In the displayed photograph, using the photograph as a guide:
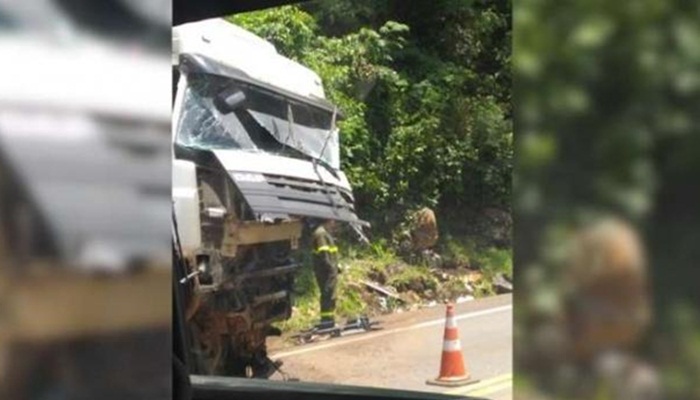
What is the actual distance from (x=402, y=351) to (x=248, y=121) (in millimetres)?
2287

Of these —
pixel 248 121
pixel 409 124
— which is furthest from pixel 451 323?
pixel 248 121

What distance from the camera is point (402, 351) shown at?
7910mm

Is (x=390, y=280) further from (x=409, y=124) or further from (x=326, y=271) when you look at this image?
(x=409, y=124)

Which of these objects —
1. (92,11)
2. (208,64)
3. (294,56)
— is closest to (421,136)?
(294,56)

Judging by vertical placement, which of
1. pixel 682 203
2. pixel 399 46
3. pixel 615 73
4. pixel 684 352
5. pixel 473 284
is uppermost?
pixel 399 46

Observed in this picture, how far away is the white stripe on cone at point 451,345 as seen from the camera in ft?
24.7

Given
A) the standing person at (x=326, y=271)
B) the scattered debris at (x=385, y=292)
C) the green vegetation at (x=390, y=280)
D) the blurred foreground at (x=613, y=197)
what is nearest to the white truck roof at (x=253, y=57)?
the standing person at (x=326, y=271)

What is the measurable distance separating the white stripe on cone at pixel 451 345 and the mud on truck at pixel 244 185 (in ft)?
3.86

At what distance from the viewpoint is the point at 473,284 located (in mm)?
8266

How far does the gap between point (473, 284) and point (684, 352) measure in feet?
23.9

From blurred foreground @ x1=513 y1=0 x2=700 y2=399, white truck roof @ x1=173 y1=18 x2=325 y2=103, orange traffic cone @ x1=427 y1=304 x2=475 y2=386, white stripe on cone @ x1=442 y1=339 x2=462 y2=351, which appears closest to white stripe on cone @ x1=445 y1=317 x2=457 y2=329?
orange traffic cone @ x1=427 y1=304 x2=475 y2=386

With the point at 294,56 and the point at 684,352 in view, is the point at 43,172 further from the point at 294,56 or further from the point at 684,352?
the point at 294,56

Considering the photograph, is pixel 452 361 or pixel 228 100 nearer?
pixel 228 100

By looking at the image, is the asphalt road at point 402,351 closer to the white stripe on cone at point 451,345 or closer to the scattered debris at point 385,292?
the white stripe on cone at point 451,345
